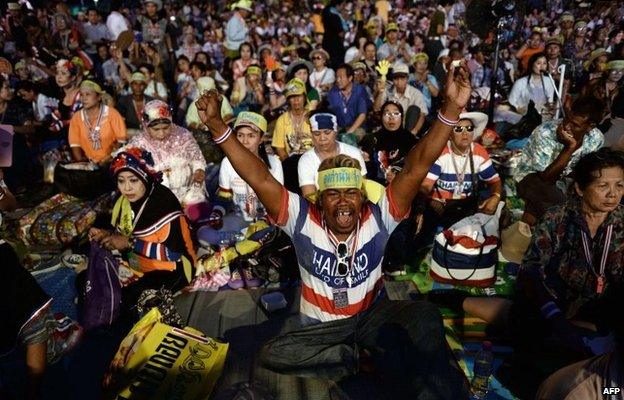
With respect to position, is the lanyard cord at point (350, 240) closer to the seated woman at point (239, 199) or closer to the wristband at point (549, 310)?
the wristband at point (549, 310)

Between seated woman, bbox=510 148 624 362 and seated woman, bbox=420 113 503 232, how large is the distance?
159cm

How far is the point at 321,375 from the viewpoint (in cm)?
346

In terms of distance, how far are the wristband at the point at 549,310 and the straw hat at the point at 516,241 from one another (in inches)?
63.7

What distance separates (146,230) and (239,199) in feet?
4.91

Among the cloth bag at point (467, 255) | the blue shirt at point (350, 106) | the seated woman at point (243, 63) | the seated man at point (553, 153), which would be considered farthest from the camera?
the seated woman at point (243, 63)

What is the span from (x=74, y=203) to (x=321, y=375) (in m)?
4.13

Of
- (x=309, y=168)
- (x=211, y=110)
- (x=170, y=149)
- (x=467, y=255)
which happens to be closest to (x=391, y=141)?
(x=309, y=168)

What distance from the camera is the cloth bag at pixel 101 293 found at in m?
4.07

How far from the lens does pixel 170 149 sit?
5992 mm

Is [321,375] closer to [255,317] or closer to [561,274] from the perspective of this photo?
[255,317]

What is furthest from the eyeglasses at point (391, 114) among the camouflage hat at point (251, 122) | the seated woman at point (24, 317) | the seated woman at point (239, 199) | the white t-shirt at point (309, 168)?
the seated woman at point (24, 317)

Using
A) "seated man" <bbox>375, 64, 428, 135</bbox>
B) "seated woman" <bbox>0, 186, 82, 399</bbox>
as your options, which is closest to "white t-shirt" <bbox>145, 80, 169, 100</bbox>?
"seated man" <bbox>375, 64, 428, 135</bbox>

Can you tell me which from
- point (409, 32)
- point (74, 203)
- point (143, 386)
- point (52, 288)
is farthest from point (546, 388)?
point (409, 32)

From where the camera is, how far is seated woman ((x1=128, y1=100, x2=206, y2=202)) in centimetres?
589
